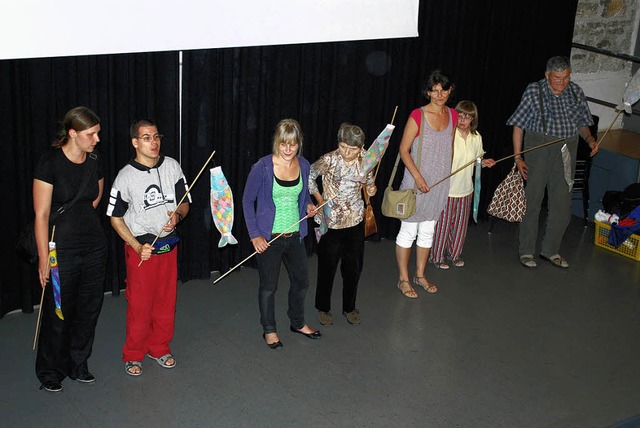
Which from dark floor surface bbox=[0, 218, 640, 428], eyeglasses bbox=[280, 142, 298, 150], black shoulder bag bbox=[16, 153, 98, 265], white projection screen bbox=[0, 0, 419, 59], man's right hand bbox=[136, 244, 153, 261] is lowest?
dark floor surface bbox=[0, 218, 640, 428]


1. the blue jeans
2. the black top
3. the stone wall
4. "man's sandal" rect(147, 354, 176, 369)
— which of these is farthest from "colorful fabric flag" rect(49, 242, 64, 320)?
the stone wall

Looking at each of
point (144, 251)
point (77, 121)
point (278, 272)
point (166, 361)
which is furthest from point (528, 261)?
point (77, 121)

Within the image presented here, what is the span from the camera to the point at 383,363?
15.0ft

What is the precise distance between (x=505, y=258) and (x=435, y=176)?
1268mm

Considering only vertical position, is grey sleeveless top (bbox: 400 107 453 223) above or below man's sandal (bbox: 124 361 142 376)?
above

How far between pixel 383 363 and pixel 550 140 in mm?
2097

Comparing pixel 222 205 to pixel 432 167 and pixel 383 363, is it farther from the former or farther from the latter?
pixel 432 167

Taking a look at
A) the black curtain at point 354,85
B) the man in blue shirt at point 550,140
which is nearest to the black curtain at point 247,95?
the black curtain at point 354,85

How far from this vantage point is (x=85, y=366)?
4223 millimetres

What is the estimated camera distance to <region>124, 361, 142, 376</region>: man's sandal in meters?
4.29

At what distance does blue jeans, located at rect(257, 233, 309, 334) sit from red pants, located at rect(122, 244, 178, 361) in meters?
0.48

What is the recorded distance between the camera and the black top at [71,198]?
374 centimetres

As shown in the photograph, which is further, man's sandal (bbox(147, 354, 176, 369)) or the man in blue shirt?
the man in blue shirt

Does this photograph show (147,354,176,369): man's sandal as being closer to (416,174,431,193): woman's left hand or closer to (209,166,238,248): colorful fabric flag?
(209,166,238,248): colorful fabric flag
